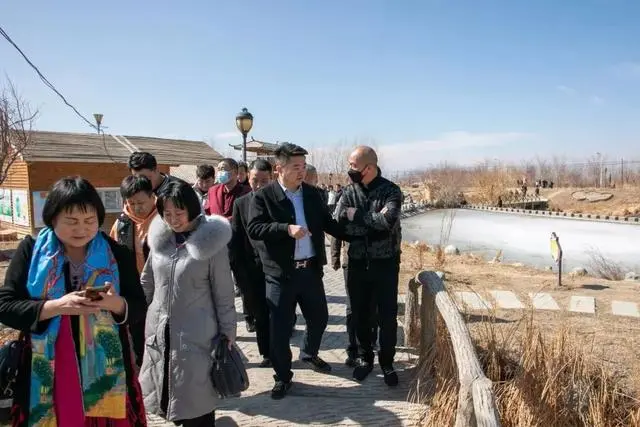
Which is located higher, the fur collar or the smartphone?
the fur collar

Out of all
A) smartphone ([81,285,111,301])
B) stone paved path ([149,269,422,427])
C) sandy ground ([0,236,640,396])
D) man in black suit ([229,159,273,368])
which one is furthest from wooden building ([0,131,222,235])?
smartphone ([81,285,111,301])

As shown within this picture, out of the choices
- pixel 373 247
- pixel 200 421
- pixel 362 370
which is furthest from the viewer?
pixel 362 370

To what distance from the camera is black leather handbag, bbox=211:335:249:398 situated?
2602mm

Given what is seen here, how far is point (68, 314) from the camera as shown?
1.94 metres

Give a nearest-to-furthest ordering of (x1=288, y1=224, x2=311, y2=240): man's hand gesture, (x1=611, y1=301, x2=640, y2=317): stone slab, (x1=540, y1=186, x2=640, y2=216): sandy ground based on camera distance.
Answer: (x1=288, y1=224, x2=311, y2=240): man's hand gesture < (x1=611, y1=301, x2=640, y2=317): stone slab < (x1=540, y1=186, x2=640, y2=216): sandy ground

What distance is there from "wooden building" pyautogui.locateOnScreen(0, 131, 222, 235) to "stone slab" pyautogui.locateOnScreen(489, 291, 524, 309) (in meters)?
10.7

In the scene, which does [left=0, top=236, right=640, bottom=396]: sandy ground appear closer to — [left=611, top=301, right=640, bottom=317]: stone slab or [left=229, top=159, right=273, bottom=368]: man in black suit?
[left=611, top=301, right=640, bottom=317]: stone slab

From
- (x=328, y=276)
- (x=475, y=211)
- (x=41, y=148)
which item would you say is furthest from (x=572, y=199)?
(x=41, y=148)

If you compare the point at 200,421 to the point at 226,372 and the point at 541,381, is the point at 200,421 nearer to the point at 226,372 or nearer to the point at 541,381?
the point at 226,372

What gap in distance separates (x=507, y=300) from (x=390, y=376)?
13.8 ft

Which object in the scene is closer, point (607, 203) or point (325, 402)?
point (325, 402)

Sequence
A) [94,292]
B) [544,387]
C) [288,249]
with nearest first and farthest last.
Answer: [94,292] → [544,387] → [288,249]

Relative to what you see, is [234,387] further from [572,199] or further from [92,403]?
[572,199]

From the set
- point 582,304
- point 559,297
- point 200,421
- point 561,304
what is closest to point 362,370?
point 200,421
